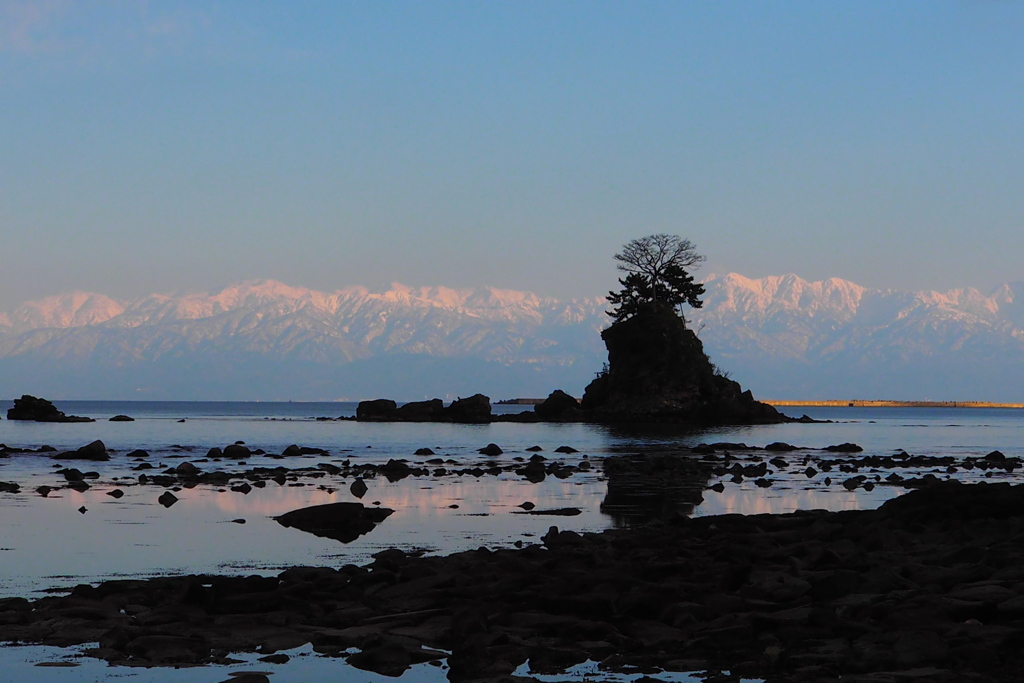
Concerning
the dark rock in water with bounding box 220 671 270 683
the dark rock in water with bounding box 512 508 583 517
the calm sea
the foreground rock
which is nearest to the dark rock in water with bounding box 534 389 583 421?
the calm sea

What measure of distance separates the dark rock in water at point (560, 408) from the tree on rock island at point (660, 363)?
116 inches

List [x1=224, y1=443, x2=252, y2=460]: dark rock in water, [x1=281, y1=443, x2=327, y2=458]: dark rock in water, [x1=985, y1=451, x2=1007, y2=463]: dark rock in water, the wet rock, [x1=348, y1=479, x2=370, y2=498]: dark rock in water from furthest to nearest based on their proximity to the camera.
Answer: [x1=281, y1=443, x2=327, y2=458]: dark rock in water
[x1=224, y1=443, x2=252, y2=460]: dark rock in water
[x1=985, y1=451, x2=1007, y2=463]: dark rock in water
the wet rock
[x1=348, y1=479, x2=370, y2=498]: dark rock in water

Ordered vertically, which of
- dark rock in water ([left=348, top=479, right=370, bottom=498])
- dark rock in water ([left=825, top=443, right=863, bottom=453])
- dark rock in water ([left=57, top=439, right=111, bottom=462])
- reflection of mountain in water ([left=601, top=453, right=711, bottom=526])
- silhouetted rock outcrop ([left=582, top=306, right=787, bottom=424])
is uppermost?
silhouetted rock outcrop ([left=582, top=306, right=787, bottom=424])

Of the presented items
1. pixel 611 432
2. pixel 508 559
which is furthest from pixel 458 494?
pixel 611 432

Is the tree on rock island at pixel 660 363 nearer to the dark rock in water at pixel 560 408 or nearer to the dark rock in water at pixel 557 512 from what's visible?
the dark rock in water at pixel 560 408

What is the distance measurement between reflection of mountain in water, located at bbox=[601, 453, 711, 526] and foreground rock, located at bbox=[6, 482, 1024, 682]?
849cm

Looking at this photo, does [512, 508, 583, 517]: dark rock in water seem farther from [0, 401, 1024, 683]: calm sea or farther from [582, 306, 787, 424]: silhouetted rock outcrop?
[582, 306, 787, 424]: silhouetted rock outcrop

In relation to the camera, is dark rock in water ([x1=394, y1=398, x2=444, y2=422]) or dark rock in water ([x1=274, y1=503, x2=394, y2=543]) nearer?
dark rock in water ([x1=274, y1=503, x2=394, y2=543])

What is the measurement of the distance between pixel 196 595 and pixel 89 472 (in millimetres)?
29073

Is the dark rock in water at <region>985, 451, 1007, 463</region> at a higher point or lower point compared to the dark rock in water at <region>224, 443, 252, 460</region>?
higher

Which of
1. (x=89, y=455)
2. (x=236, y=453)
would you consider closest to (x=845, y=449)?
(x=236, y=453)

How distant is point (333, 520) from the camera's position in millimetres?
23766

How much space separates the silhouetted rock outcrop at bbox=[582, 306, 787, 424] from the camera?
115 metres

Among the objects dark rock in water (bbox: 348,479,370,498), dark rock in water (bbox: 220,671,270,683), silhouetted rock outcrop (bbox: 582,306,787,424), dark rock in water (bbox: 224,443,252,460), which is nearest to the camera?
dark rock in water (bbox: 220,671,270,683)
